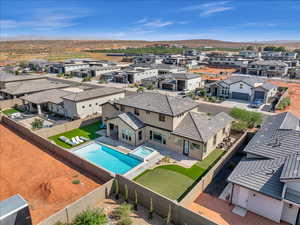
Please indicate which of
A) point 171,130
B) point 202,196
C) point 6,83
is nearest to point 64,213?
point 202,196

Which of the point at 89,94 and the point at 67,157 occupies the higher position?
the point at 89,94

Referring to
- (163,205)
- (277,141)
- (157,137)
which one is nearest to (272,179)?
(277,141)

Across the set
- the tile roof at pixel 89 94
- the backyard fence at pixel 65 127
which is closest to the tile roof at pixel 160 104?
the backyard fence at pixel 65 127

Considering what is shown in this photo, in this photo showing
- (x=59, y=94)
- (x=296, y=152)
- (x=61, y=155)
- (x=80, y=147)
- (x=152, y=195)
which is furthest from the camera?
(x=59, y=94)

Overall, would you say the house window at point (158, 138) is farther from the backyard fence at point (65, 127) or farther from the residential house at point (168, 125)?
the backyard fence at point (65, 127)

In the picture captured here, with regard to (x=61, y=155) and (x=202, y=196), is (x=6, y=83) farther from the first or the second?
(x=202, y=196)

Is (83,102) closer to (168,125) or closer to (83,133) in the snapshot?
(83,133)
